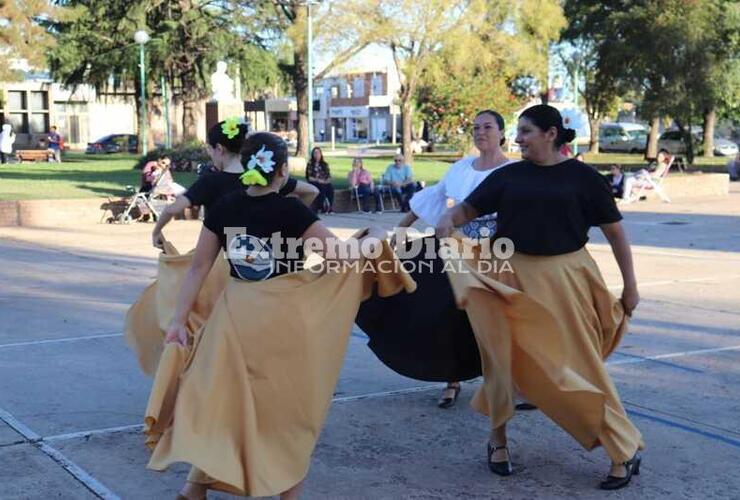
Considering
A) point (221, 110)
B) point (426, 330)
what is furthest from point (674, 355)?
point (221, 110)

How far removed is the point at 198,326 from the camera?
5664 millimetres

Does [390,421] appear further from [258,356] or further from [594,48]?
[594,48]

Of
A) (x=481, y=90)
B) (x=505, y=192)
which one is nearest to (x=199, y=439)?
(x=505, y=192)

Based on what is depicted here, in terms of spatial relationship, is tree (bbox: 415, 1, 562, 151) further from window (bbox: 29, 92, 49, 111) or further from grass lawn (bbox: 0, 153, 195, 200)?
window (bbox: 29, 92, 49, 111)

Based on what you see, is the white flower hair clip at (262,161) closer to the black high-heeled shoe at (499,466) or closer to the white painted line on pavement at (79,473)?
the white painted line on pavement at (79,473)

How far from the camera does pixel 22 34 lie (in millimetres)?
31891

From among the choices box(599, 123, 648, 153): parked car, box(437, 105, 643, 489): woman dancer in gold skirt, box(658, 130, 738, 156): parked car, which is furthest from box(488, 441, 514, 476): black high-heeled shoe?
box(599, 123, 648, 153): parked car

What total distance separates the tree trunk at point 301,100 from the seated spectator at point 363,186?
1681cm

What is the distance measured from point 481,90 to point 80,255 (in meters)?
22.0

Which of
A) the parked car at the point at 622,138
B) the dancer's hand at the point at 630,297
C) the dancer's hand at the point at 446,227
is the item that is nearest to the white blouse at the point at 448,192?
the dancer's hand at the point at 446,227

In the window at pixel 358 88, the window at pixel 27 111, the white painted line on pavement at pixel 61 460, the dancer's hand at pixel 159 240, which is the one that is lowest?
the white painted line on pavement at pixel 61 460

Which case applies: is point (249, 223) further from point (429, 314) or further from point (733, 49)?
point (733, 49)

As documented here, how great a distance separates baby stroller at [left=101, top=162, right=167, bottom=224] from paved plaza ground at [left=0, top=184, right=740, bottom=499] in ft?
27.7

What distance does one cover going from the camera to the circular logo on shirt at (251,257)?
435cm
